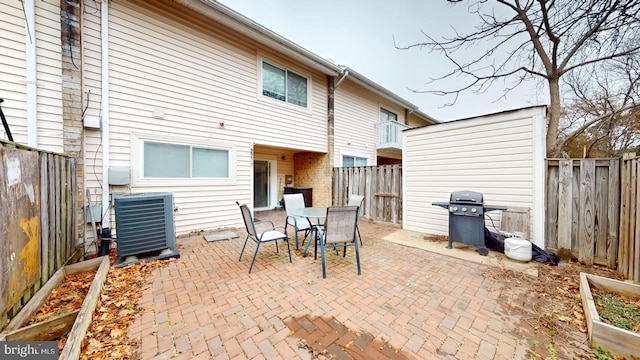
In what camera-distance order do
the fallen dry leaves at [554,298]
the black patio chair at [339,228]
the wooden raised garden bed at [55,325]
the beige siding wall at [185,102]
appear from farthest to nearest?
the beige siding wall at [185,102]
the black patio chair at [339,228]
the fallen dry leaves at [554,298]
the wooden raised garden bed at [55,325]

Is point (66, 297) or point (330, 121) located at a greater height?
point (330, 121)

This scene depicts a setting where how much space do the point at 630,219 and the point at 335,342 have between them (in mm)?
4270

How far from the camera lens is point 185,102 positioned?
5223 mm

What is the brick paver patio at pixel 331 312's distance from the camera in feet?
6.00

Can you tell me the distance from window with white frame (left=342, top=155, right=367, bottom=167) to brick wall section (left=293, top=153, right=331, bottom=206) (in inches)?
43.9

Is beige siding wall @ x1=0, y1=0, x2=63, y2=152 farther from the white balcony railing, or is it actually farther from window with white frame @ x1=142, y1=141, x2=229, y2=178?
the white balcony railing

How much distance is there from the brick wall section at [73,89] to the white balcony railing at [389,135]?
389 inches

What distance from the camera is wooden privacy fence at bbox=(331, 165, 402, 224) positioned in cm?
640

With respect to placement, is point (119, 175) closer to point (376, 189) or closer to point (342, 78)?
point (376, 189)

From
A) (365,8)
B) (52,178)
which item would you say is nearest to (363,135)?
(365,8)

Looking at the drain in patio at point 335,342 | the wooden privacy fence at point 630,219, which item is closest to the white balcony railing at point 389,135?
the wooden privacy fence at point 630,219

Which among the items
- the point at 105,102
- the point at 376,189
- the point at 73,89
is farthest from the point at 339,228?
the point at 73,89

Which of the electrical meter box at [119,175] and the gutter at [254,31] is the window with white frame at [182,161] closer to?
the electrical meter box at [119,175]

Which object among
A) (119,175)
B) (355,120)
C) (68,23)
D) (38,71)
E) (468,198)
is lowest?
(468,198)
